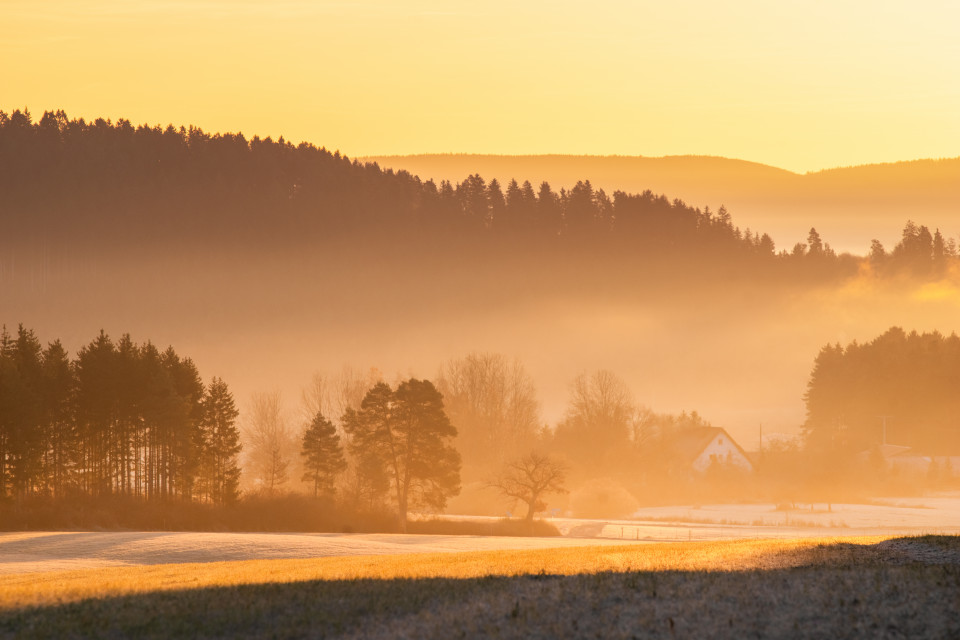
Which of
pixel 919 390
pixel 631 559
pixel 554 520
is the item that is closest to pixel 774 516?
pixel 554 520

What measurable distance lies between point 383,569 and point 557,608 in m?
14.7

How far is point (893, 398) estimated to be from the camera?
177m

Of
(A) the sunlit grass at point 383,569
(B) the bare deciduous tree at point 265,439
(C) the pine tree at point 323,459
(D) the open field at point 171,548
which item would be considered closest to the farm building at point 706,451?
(B) the bare deciduous tree at point 265,439

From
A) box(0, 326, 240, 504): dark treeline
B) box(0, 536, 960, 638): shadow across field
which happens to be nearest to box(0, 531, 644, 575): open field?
box(0, 326, 240, 504): dark treeline

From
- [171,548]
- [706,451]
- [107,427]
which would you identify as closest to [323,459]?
[107,427]

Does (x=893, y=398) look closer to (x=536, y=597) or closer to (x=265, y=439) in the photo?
(x=265, y=439)

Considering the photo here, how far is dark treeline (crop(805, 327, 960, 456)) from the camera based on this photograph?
17400cm

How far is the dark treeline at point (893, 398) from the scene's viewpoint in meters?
174

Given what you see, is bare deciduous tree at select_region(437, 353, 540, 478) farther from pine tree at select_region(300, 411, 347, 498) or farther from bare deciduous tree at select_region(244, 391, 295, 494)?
pine tree at select_region(300, 411, 347, 498)

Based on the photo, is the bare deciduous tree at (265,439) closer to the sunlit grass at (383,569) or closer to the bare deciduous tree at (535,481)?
the bare deciduous tree at (535,481)

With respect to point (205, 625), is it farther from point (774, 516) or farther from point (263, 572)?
point (774, 516)

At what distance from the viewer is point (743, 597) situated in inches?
1067

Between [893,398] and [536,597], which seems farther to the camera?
[893,398]

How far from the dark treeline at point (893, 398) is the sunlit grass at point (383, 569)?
135036 mm
